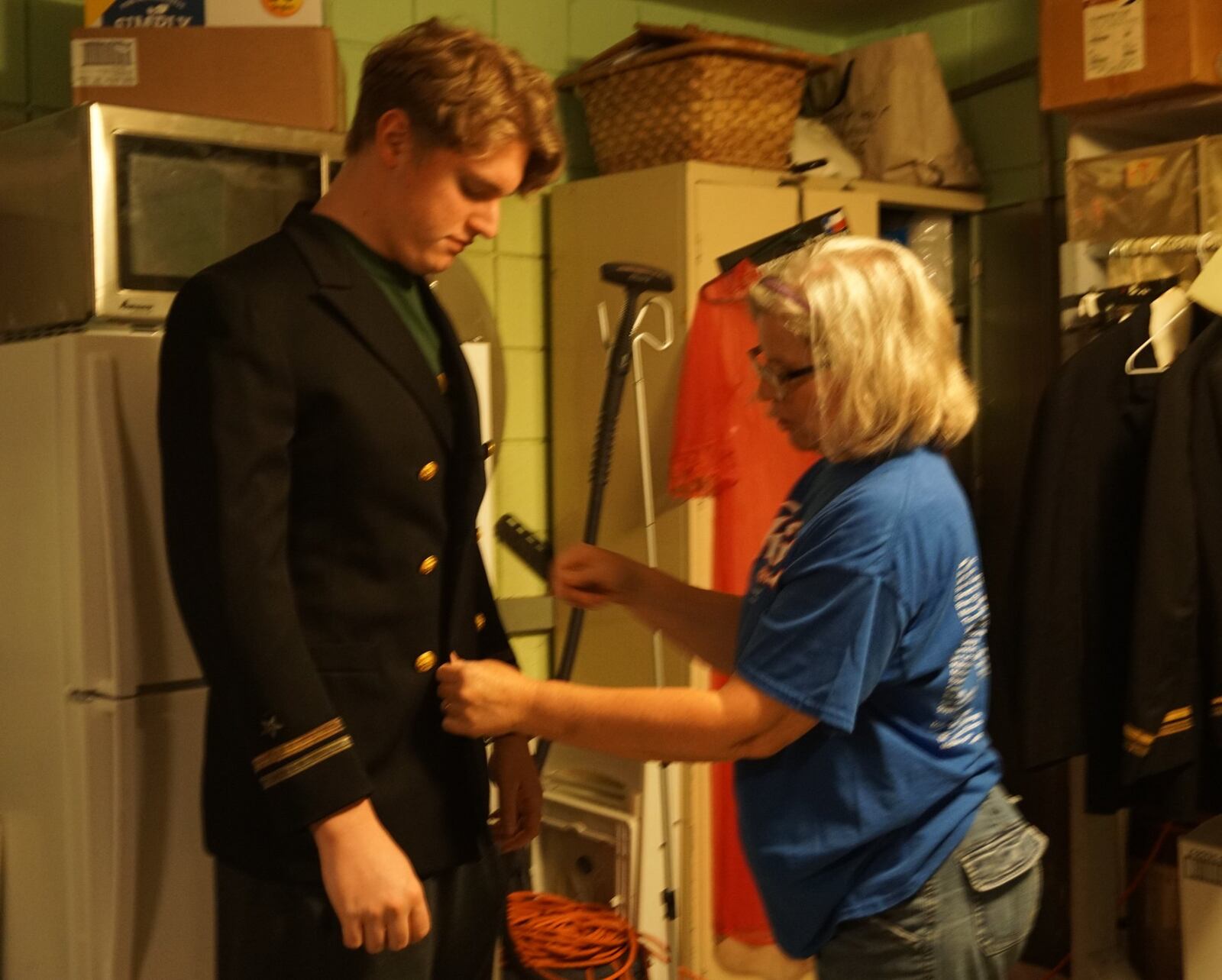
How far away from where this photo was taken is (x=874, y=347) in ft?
4.60

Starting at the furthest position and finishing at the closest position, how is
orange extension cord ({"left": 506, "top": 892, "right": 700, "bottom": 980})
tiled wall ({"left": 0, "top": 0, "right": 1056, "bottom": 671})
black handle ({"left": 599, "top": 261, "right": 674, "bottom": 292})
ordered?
tiled wall ({"left": 0, "top": 0, "right": 1056, "bottom": 671})
black handle ({"left": 599, "top": 261, "right": 674, "bottom": 292})
orange extension cord ({"left": 506, "top": 892, "right": 700, "bottom": 980})

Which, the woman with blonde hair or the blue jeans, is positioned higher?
the woman with blonde hair

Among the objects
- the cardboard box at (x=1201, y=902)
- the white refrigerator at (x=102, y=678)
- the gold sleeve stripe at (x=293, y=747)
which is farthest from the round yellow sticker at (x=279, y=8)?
the cardboard box at (x=1201, y=902)

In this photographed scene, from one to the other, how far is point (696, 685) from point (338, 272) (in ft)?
5.41

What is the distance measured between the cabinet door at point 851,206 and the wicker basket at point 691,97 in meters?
0.12

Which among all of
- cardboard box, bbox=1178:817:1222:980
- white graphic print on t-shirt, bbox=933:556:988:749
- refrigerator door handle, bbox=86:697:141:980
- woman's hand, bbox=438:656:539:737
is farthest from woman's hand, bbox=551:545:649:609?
cardboard box, bbox=1178:817:1222:980

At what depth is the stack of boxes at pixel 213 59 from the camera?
7.13 feet

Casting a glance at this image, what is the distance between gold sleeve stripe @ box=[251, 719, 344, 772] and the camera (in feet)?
3.88

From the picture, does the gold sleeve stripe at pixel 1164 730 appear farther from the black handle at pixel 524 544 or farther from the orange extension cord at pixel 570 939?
the black handle at pixel 524 544

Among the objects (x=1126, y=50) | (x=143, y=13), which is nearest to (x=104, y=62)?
(x=143, y=13)

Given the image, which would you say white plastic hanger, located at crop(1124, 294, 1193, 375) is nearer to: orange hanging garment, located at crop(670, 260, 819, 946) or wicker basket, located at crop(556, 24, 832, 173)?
orange hanging garment, located at crop(670, 260, 819, 946)

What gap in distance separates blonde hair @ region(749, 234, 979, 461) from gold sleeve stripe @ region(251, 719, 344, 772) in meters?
0.61

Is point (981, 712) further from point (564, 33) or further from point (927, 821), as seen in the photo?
point (564, 33)

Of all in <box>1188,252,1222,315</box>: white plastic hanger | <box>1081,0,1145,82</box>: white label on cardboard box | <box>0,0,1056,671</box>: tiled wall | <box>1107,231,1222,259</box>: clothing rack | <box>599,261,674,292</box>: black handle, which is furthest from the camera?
<box>0,0,1056,671</box>: tiled wall
